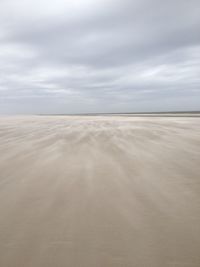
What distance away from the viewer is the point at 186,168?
168 inches

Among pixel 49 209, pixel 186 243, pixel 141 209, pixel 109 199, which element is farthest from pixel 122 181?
pixel 186 243

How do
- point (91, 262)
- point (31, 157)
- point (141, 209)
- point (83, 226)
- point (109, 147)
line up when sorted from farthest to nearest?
point (109, 147) < point (31, 157) < point (141, 209) < point (83, 226) < point (91, 262)

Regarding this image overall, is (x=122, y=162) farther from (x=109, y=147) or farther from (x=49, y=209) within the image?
(x=49, y=209)

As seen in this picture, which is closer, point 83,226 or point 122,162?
point 83,226

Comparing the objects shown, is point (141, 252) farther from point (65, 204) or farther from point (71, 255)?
point (65, 204)

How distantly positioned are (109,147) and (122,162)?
1.87 meters

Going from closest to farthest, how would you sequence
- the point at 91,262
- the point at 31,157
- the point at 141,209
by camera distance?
the point at 91,262, the point at 141,209, the point at 31,157

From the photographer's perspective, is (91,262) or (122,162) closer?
(91,262)

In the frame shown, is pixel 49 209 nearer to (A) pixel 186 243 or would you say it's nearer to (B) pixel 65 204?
(B) pixel 65 204

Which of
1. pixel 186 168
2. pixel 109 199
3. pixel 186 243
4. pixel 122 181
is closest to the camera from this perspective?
pixel 186 243

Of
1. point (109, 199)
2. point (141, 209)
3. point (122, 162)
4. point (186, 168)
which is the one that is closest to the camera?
point (141, 209)

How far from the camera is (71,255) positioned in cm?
184

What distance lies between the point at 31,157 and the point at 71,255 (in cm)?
377

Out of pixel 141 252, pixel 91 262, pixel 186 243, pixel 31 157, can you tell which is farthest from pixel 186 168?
pixel 31 157
